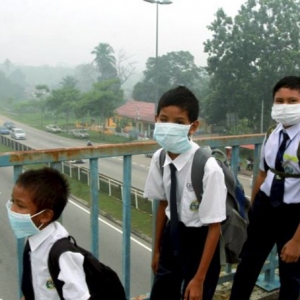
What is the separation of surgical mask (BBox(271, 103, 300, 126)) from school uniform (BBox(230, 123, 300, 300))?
3 centimetres

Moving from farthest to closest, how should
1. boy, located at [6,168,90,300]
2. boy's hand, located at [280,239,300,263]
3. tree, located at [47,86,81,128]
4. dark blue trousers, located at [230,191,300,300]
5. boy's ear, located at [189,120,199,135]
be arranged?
tree, located at [47,86,81,128] → dark blue trousers, located at [230,191,300,300] → boy's hand, located at [280,239,300,263] → boy's ear, located at [189,120,199,135] → boy, located at [6,168,90,300]

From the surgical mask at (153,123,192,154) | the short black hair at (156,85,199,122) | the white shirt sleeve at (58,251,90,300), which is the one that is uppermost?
the short black hair at (156,85,199,122)

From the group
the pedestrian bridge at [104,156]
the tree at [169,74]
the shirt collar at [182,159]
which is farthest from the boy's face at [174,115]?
the tree at [169,74]

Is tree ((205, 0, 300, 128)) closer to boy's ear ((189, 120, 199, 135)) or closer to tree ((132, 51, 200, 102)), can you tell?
tree ((132, 51, 200, 102))

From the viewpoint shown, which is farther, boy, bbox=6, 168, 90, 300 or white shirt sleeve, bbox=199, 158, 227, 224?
white shirt sleeve, bbox=199, 158, 227, 224

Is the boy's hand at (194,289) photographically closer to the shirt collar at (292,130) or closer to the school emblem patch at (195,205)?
the school emblem patch at (195,205)

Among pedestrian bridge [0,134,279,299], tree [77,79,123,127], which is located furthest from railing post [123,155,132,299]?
tree [77,79,123,127]

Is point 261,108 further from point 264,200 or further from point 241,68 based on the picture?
point 264,200

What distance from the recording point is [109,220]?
11.1 meters

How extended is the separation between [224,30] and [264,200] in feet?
108

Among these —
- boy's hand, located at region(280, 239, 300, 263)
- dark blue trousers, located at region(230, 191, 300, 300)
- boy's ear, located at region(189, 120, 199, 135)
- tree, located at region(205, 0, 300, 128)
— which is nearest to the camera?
boy's ear, located at region(189, 120, 199, 135)

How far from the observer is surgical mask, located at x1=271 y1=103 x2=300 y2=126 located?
1981 millimetres

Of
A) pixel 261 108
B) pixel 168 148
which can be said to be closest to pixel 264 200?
pixel 168 148

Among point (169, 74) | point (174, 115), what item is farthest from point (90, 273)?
point (169, 74)
